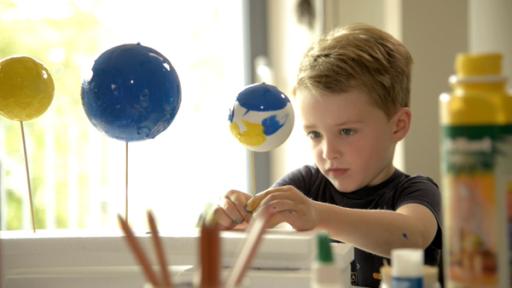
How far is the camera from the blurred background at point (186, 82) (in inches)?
98.3

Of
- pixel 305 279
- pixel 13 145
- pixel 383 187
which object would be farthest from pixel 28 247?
pixel 13 145

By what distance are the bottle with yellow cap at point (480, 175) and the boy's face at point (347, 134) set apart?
67cm

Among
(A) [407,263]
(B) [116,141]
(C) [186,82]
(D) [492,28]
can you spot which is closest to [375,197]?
(A) [407,263]

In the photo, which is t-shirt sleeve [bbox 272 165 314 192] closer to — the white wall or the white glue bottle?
the white wall

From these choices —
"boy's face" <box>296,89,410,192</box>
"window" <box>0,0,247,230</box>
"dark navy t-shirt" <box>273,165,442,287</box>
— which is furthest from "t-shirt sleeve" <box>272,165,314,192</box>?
"window" <box>0,0,247,230</box>

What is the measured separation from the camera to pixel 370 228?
125cm

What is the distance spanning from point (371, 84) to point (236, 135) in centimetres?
29

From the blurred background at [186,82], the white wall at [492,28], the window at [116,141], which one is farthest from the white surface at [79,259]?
the window at [116,141]

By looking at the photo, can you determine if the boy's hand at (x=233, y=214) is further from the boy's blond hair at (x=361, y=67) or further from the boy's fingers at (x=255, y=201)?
the boy's blond hair at (x=361, y=67)

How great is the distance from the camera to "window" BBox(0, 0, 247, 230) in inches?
121

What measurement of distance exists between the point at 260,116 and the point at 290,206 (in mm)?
192

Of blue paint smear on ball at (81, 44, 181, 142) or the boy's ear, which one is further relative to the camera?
the boy's ear

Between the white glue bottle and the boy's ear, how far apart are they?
74 cm

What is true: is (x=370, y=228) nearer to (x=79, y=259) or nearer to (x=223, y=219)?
(x=223, y=219)
